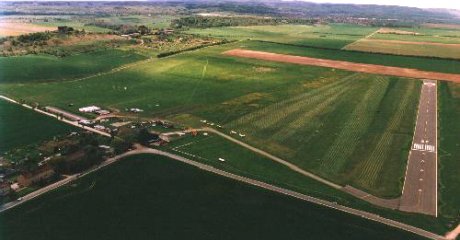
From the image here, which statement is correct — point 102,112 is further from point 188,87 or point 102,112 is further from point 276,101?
point 276,101

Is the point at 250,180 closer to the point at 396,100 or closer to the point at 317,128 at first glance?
→ the point at 317,128

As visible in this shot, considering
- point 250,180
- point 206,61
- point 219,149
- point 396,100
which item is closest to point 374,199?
point 250,180

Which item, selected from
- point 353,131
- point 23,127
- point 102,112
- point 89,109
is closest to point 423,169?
point 353,131

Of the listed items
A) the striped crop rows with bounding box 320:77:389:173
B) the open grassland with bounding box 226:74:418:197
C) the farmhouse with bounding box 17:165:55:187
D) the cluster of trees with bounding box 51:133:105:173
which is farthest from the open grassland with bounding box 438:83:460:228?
the farmhouse with bounding box 17:165:55:187

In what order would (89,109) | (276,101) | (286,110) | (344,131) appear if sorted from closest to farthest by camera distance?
(344,131)
(89,109)
(286,110)
(276,101)

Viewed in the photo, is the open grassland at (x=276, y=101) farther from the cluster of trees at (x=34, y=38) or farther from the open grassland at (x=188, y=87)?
the cluster of trees at (x=34, y=38)

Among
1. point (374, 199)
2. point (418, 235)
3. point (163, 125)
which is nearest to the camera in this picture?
point (418, 235)

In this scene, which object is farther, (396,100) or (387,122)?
(396,100)
